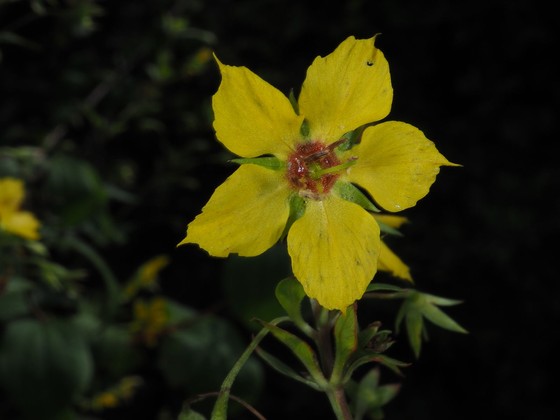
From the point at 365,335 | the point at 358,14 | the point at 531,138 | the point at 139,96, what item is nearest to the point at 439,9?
the point at 358,14

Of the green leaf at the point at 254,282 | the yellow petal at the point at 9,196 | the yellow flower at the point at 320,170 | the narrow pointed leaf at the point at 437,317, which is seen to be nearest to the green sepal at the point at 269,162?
the yellow flower at the point at 320,170

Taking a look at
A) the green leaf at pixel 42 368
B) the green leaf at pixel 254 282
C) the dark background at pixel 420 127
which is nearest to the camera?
the green leaf at pixel 42 368

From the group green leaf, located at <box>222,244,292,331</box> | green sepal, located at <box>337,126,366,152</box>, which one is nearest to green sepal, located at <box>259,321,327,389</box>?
green sepal, located at <box>337,126,366,152</box>

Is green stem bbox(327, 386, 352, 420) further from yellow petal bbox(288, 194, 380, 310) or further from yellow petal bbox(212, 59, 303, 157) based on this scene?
yellow petal bbox(212, 59, 303, 157)

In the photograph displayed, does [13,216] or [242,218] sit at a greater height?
[13,216]

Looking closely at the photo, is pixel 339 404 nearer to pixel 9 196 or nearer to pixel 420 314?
pixel 420 314

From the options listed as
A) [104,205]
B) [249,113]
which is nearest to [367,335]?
[249,113]

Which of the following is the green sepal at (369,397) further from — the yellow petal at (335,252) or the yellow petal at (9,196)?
the yellow petal at (9,196)
